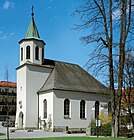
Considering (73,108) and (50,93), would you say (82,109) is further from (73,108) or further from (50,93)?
(50,93)

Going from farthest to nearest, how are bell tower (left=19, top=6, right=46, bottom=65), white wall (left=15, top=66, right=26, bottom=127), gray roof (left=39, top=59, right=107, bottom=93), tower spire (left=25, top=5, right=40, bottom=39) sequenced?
tower spire (left=25, top=5, right=40, bottom=39)
bell tower (left=19, top=6, right=46, bottom=65)
white wall (left=15, top=66, right=26, bottom=127)
gray roof (left=39, top=59, right=107, bottom=93)

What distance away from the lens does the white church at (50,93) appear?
45906 mm

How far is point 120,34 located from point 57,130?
28.0m

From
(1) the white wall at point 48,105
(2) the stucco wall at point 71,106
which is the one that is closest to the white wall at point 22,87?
(1) the white wall at point 48,105

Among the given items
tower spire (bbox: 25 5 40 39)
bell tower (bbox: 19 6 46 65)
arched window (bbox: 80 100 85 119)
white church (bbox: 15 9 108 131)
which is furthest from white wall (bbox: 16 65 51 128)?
arched window (bbox: 80 100 85 119)

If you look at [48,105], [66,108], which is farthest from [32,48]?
[66,108]

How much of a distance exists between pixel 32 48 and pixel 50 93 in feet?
30.9

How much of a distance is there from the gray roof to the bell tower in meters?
1.96

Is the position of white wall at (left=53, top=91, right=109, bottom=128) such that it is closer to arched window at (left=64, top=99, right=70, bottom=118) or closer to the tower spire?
arched window at (left=64, top=99, right=70, bottom=118)

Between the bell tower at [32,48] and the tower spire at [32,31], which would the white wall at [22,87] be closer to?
the bell tower at [32,48]

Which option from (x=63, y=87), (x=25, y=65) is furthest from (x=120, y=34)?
(x=25, y=65)

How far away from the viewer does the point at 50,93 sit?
45.7 meters

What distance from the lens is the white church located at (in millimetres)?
45906

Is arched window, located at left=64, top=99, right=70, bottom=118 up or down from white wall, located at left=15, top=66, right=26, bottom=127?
down
